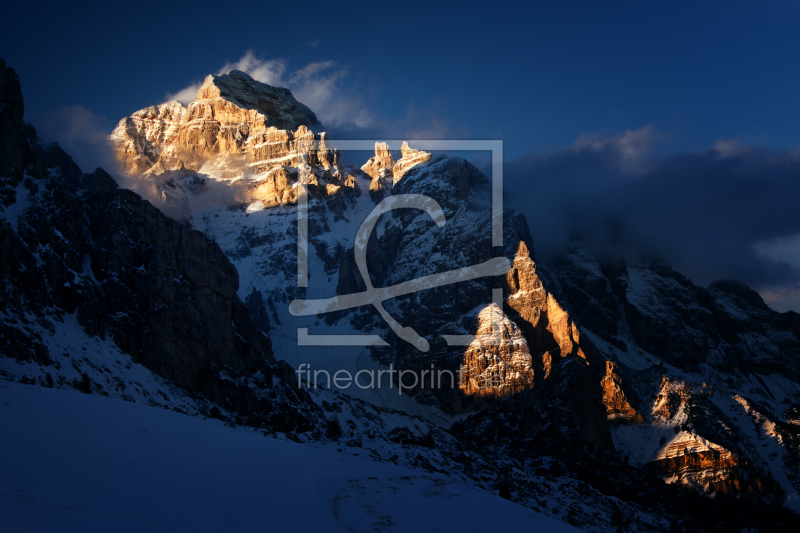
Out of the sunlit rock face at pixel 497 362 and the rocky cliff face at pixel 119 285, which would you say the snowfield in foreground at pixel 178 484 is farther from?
the sunlit rock face at pixel 497 362

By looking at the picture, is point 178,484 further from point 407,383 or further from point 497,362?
point 407,383

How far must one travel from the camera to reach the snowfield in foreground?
26.3 meters

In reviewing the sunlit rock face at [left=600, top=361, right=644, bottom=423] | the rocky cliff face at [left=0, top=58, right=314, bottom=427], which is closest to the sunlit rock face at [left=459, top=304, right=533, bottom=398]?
the sunlit rock face at [left=600, top=361, right=644, bottom=423]

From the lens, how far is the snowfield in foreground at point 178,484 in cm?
2628

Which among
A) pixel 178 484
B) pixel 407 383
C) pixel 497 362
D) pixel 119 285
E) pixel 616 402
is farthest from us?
pixel 407 383

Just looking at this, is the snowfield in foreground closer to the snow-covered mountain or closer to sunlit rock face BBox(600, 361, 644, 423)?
the snow-covered mountain

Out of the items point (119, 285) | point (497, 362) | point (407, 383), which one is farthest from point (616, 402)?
point (119, 285)

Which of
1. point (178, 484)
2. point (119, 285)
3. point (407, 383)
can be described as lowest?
point (178, 484)

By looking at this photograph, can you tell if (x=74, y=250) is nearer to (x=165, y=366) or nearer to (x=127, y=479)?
(x=165, y=366)

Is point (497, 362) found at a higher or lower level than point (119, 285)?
lower

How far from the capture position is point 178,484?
3266 cm

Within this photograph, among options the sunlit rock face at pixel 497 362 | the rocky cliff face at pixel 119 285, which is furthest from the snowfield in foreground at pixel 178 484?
the sunlit rock face at pixel 497 362

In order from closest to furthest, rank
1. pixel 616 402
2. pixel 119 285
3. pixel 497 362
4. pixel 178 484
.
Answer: pixel 178 484 → pixel 119 285 → pixel 616 402 → pixel 497 362

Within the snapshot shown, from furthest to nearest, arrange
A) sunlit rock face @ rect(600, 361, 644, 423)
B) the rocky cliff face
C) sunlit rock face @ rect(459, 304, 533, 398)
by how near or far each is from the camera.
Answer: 1. sunlit rock face @ rect(459, 304, 533, 398)
2. sunlit rock face @ rect(600, 361, 644, 423)
3. the rocky cliff face
